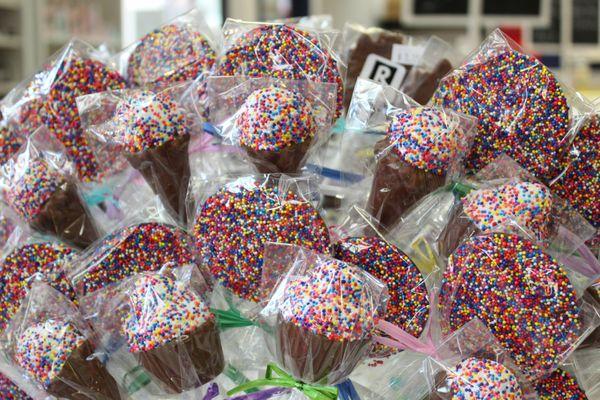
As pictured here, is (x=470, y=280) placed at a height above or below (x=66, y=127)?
below

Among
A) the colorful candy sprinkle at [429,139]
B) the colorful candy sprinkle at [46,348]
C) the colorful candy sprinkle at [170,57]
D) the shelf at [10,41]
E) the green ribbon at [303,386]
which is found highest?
the colorful candy sprinkle at [170,57]

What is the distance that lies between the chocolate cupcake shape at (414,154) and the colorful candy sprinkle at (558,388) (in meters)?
0.25

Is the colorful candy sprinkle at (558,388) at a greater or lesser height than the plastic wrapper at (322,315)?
lesser

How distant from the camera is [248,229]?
0.72 metres

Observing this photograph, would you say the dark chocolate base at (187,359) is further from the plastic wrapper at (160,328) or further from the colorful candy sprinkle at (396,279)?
the colorful candy sprinkle at (396,279)

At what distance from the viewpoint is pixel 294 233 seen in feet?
2.32

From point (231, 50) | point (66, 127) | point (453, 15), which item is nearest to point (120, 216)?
point (66, 127)

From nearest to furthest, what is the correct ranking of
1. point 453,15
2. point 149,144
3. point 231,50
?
point 149,144 → point 231,50 → point 453,15

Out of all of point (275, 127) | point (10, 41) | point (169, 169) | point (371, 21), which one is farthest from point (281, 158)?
point (371, 21)

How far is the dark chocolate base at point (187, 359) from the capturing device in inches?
26.0

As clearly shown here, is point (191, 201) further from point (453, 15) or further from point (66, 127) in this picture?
point (453, 15)

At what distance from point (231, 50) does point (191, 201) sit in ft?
0.70

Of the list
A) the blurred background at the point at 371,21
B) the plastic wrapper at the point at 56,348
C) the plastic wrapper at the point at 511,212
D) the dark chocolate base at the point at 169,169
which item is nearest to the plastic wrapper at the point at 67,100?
the dark chocolate base at the point at 169,169

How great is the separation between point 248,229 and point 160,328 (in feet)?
0.46
